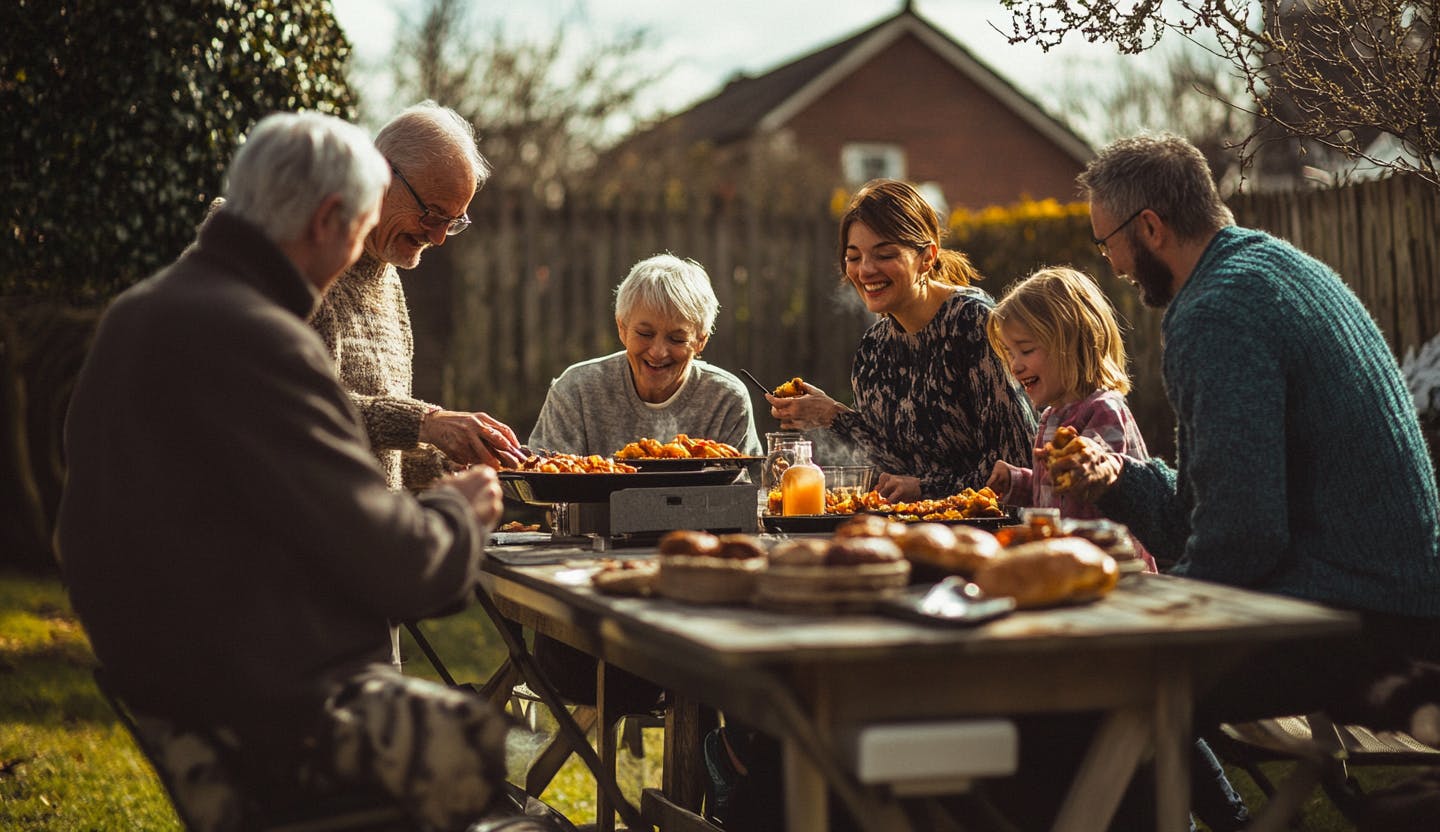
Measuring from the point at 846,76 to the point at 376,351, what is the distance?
79.3 feet

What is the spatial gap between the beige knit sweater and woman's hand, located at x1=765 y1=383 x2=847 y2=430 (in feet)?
3.63

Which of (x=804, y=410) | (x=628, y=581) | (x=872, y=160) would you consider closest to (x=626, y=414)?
(x=804, y=410)

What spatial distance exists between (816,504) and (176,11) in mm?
4974

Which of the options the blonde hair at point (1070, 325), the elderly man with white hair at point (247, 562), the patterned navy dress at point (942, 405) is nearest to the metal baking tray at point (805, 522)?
the blonde hair at point (1070, 325)

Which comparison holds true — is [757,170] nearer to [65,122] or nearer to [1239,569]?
[65,122]

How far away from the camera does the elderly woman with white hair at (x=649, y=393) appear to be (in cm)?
480

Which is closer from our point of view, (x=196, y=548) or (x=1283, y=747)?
(x=196, y=548)

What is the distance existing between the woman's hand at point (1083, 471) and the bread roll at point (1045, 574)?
0.60 metres

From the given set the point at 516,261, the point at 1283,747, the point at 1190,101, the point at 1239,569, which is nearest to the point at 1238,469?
the point at 1239,569

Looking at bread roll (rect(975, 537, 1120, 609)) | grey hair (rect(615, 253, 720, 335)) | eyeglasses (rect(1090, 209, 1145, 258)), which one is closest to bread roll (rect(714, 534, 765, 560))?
bread roll (rect(975, 537, 1120, 609))

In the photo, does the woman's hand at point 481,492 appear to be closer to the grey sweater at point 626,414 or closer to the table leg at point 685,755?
the table leg at point 685,755

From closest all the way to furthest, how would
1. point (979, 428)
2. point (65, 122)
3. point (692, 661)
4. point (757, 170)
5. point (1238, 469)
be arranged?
point (692, 661)
point (1238, 469)
point (979, 428)
point (65, 122)
point (757, 170)

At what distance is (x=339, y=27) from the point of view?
750cm

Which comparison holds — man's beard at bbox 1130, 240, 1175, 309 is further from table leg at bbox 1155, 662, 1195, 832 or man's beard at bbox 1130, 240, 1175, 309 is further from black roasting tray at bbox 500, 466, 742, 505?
table leg at bbox 1155, 662, 1195, 832
